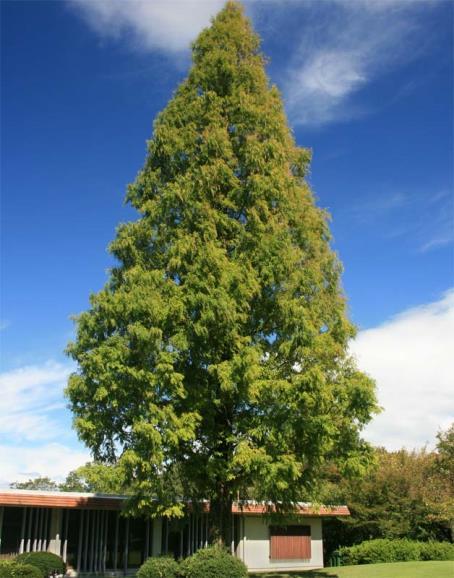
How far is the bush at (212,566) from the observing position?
14.0 metres

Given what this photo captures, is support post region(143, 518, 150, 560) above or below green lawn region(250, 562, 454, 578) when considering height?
above

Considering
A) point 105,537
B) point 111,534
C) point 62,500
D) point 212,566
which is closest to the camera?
point 212,566

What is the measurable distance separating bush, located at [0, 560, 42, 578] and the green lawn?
30.2ft

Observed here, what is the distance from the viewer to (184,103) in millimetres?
19734

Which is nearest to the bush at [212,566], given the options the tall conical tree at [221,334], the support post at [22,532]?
the tall conical tree at [221,334]

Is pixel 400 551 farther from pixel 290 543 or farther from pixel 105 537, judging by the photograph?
pixel 105 537

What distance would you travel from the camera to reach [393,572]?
21266 mm

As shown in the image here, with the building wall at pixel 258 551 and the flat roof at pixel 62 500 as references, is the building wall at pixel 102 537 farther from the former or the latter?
the flat roof at pixel 62 500

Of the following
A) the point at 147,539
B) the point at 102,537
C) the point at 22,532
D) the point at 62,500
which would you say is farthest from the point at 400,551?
the point at 22,532

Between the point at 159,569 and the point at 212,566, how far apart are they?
156cm

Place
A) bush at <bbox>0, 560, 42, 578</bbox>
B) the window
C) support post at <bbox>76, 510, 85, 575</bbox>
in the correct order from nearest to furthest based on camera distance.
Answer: bush at <bbox>0, 560, 42, 578</bbox>, support post at <bbox>76, 510, 85, 575</bbox>, the window

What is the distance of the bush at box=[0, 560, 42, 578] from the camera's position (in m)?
16.5

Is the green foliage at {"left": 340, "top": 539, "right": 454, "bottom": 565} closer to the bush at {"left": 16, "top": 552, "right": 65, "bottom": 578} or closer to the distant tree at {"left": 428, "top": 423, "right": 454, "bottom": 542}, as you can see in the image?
the distant tree at {"left": 428, "top": 423, "right": 454, "bottom": 542}

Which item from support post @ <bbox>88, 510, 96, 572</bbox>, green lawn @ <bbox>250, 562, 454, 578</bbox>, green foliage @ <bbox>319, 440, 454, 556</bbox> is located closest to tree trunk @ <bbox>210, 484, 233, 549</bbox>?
green lawn @ <bbox>250, 562, 454, 578</bbox>
